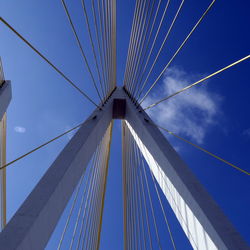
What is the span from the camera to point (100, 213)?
276 inches

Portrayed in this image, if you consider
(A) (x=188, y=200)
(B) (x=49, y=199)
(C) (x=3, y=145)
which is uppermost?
(C) (x=3, y=145)

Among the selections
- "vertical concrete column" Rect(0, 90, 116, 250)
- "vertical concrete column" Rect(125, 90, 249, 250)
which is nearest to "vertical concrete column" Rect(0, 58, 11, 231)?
"vertical concrete column" Rect(0, 90, 116, 250)

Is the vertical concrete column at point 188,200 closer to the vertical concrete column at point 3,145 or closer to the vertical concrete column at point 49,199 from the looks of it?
the vertical concrete column at point 49,199

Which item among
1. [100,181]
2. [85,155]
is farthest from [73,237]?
Answer: [100,181]

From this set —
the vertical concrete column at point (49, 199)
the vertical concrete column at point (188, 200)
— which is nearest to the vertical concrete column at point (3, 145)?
the vertical concrete column at point (49, 199)

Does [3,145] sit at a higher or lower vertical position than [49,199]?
higher

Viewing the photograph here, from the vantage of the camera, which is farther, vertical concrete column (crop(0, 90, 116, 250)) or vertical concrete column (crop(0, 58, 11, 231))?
vertical concrete column (crop(0, 58, 11, 231))

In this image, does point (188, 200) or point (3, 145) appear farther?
point (3, 145)

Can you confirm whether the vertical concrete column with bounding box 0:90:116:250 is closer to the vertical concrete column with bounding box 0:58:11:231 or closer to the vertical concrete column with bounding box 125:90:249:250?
the vertical concrete column with bounding box 125:90:249:250

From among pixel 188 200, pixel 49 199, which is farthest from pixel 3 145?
pixel 188 200

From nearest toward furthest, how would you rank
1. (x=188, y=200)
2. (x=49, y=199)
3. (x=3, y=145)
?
(x=49, y=199)
(x=188, y=200)
(x=3, y=145)

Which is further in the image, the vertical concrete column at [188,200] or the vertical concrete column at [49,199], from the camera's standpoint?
the vertical concrete column at [188,200]

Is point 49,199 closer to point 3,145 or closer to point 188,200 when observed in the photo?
point 188,200

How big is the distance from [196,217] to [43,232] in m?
1.70
